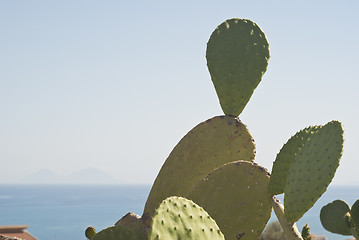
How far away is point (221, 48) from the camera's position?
2217mm

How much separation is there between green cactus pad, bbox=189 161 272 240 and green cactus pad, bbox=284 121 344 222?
0.10 m

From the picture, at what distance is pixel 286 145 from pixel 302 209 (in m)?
0.25

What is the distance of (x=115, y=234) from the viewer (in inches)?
64.4

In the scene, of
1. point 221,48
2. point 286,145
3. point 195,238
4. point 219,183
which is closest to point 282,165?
point 286,145

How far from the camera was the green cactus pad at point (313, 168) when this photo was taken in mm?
1752

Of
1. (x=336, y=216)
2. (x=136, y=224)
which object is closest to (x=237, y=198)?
(x=136, y=224)

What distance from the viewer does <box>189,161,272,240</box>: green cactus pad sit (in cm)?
183

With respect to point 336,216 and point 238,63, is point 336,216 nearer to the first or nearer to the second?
point 336,216

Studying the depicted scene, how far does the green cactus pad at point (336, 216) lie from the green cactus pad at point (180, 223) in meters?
1.48

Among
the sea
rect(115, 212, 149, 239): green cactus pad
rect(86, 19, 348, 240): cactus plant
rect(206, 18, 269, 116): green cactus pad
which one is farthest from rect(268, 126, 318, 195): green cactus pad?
the sea

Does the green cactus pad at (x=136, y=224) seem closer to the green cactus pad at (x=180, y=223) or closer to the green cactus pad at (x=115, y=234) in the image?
the green cactus pad at (x=115, y=234)

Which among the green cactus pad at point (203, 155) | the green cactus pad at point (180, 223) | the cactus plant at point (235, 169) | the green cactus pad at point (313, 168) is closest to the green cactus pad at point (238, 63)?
the cactus plant at point (235, 169)

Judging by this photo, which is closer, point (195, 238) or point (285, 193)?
point (195, 238)

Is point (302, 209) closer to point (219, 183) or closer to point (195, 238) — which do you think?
point (219, 183)
